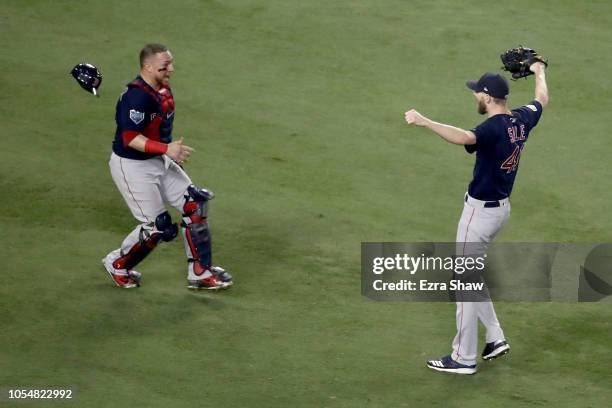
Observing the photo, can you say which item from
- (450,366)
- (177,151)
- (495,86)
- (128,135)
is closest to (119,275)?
(128,135)

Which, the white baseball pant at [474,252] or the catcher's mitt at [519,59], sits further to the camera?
the catcher's mitt at [519,59]

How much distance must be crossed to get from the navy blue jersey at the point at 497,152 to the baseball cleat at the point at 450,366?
130 centimetres

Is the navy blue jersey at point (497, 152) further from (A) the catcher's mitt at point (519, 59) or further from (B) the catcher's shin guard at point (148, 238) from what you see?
(B) the catcher's shin guard at point (148, 238)

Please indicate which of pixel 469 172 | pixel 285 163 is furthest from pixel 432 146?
pixel 285 163

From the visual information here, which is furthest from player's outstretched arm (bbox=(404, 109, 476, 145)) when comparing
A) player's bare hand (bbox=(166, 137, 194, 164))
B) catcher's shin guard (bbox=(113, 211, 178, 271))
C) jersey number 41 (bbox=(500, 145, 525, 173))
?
catcher's shin guard (bbox=(113, 211, 178, 271))

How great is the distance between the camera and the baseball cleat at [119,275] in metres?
10.1

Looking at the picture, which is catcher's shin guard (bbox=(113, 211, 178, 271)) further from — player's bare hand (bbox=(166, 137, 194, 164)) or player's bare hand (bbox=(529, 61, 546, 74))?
player's bare hand (bbox=(529, 61, 546, 74))

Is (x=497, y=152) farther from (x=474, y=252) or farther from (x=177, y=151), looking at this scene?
(x=177, y=151)

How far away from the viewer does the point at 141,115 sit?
31.7ft

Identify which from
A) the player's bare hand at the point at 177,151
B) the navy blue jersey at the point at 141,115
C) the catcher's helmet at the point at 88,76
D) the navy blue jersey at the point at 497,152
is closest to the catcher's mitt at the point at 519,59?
the navy blue jersey at the point at 497,152

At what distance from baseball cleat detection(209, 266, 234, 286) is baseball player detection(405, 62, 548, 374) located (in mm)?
2187

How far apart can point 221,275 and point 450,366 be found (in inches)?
95.7

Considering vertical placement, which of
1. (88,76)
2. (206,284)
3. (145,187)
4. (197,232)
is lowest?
(206,284)

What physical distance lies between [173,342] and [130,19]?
746 centimetres
